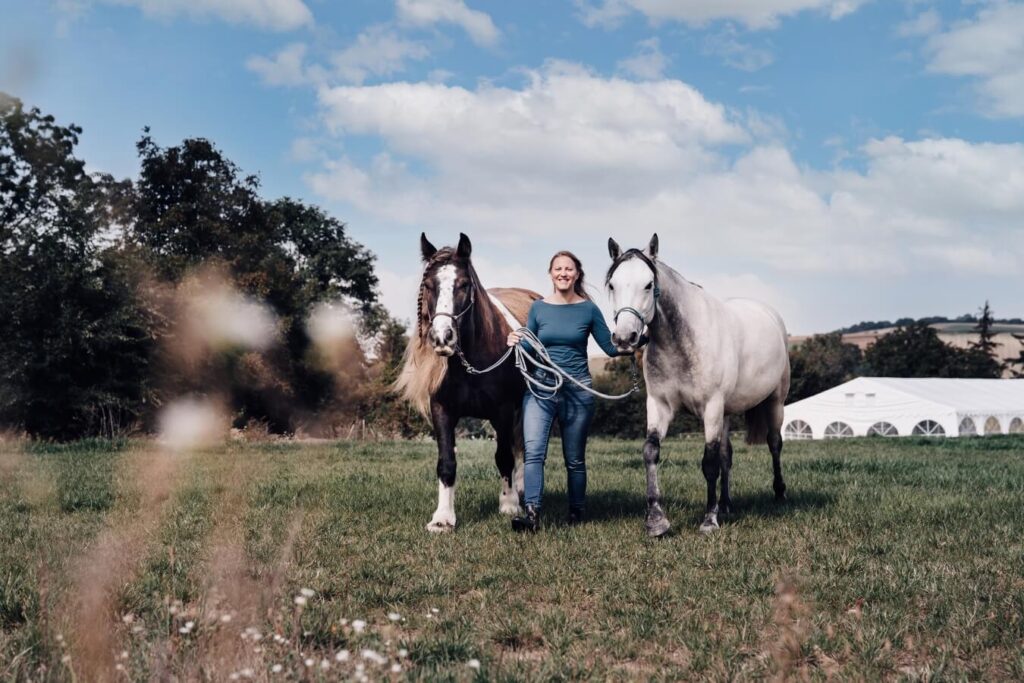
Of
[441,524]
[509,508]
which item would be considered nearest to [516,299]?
[509,508]

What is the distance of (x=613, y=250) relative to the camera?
7258 mm

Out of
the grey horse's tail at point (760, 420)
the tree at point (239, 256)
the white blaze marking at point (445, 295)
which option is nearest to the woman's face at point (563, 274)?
the white blaze marking at point (445, 295)

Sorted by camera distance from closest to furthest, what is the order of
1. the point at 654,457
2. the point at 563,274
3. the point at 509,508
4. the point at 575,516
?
the point at 654,457 → the point at 563,274 → the point at 575,516 → the point at 509,508

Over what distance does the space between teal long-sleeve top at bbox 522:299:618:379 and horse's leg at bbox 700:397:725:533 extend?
46.7 inches

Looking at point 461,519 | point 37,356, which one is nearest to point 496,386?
point 461,519

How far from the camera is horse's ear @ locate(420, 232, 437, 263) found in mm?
7164

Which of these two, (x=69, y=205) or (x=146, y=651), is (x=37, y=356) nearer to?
(x=69, y=205)

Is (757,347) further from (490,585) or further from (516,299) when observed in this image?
(490,585)

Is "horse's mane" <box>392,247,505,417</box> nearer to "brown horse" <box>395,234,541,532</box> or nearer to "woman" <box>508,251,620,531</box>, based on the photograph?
"brown horse" <box>395,234,541,532</box>

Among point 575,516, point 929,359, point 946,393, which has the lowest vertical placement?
point 575,516

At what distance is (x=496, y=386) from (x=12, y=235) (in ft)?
90.1

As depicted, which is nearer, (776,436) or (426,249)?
(426,249)

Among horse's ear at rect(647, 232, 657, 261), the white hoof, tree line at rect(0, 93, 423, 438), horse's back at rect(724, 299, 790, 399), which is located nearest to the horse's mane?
the white hoof

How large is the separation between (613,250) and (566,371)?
117 cm
